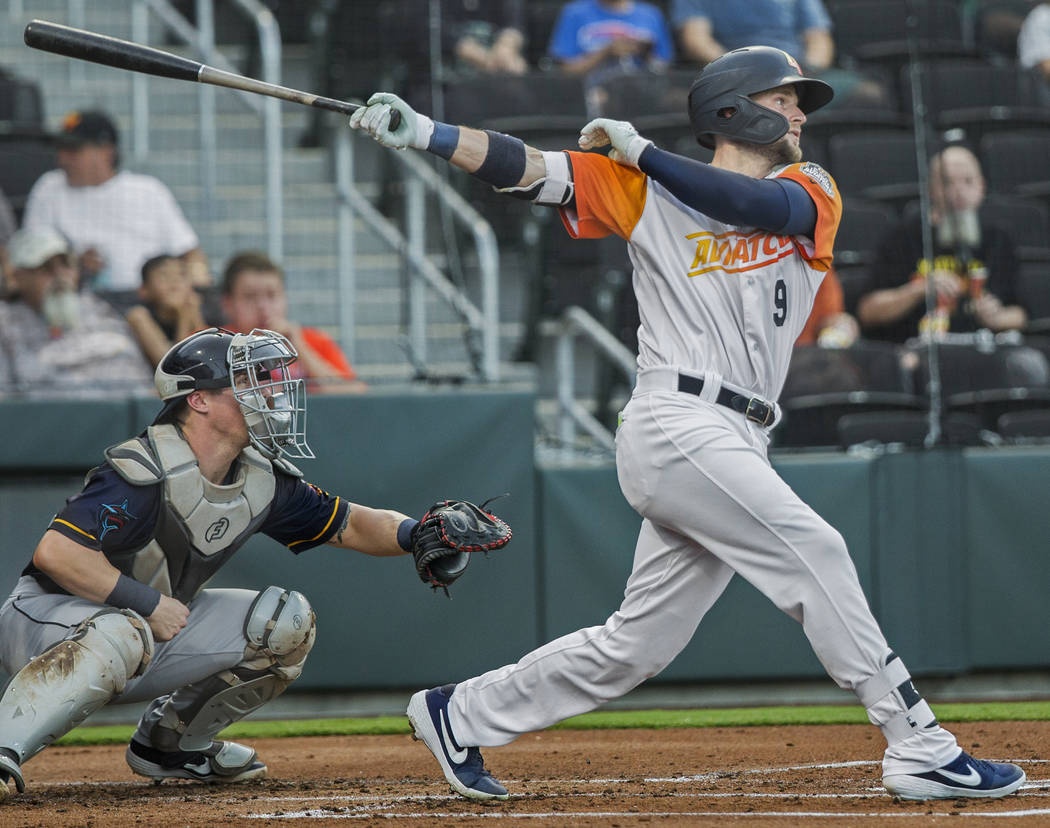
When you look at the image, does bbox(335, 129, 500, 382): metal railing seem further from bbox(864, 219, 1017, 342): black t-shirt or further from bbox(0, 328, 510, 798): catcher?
bbox(0, 328, 510, 798): catcher

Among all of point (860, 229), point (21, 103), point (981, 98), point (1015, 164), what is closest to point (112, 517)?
point (21, 103)

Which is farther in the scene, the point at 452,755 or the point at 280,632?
the point at 280,632

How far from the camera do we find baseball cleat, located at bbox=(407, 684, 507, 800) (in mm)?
3639

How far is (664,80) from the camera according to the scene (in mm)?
7570

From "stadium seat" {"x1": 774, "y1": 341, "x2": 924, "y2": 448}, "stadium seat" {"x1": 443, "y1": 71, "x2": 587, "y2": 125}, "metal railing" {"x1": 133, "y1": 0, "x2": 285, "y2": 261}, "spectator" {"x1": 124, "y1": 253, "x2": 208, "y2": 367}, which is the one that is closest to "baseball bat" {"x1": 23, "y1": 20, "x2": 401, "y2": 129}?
"spectator" {"x1": 124, "y1": 253, "x2": 208, "y2": 367}

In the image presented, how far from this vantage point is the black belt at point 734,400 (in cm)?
348

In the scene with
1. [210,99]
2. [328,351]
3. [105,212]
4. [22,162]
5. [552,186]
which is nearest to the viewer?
[552,186]

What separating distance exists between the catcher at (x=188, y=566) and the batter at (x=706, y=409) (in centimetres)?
44

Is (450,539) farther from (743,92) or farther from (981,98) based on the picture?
(981,98)

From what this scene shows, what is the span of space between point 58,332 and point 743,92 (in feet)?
11.2

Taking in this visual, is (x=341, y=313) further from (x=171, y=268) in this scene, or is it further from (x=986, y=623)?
(x=986, y=623)

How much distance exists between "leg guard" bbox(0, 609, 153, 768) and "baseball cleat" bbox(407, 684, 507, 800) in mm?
743

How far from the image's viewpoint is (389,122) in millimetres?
3342

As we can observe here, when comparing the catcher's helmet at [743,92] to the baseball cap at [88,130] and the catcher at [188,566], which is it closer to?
the catcher at [188,566]
